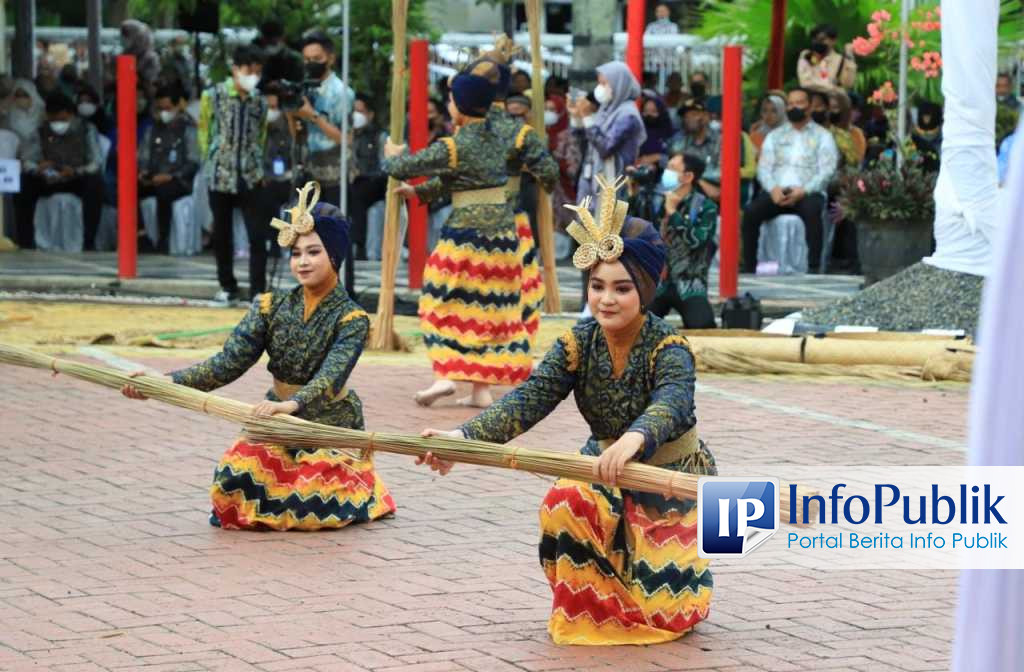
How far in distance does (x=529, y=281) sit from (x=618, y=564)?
487cm

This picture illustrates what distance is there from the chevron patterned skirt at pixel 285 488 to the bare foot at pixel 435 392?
291cm

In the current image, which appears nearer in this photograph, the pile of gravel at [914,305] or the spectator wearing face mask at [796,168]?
the pile of gravel at [914,305]

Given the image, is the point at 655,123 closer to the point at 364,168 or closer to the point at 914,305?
the point at 364,168

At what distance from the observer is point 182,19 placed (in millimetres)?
19844

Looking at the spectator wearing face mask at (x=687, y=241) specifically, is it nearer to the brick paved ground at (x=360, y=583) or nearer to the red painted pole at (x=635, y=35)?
the brick paved ground at (x=360, y=583)

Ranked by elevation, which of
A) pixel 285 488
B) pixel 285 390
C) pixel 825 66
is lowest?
pixel 285 488

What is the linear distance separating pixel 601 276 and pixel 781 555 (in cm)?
158

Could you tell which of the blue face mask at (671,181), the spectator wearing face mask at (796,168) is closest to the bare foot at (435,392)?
the blue face mask at (671,181)

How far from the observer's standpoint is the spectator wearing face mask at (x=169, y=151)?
1788cm

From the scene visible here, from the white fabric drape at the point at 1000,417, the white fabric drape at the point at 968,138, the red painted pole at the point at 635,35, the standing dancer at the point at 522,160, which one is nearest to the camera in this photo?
the white fabric drape at the point at 1000,417

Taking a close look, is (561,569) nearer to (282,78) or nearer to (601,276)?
(601,276)

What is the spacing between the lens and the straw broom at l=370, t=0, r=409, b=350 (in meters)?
11.3

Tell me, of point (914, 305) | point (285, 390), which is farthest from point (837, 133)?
point (285, 390)

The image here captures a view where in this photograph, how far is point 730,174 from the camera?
46.8ft
